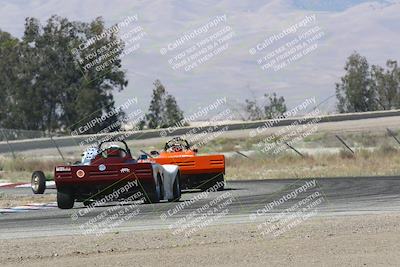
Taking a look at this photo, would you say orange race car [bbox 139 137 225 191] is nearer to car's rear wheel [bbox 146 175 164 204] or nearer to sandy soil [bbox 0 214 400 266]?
car's rear wheel [bbox 146 175 164 204]

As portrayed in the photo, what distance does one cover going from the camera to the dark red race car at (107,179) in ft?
61.8

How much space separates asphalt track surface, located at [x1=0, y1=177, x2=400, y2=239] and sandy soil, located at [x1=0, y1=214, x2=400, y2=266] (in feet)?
4.06

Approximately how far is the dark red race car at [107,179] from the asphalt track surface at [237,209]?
0.99 ft

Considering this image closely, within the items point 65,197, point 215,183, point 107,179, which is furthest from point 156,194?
point 215,183

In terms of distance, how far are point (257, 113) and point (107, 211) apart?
6866 cm

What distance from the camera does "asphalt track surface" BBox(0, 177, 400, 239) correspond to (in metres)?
15.4

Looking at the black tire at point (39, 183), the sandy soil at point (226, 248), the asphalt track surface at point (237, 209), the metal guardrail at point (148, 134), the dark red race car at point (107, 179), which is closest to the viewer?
the sandy soil at point (226, 248)

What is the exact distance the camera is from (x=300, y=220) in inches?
612

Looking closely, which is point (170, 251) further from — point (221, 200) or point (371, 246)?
point (221, 200)

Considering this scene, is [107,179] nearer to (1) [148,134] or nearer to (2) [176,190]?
(2) [176,190]

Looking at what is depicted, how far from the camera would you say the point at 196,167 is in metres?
24.7

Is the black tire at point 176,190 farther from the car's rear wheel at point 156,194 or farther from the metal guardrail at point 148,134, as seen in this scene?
the metal guardrail at point 148,134

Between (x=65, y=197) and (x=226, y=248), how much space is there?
25.8ft

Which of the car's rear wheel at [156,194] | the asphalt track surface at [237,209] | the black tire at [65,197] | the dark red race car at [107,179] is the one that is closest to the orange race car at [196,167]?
the asphalt track surface at [237,209]
